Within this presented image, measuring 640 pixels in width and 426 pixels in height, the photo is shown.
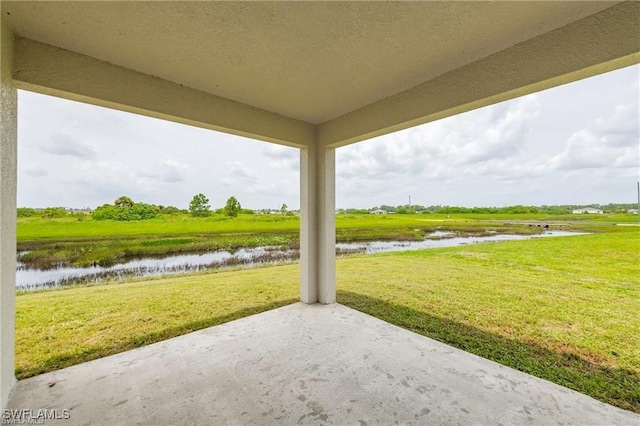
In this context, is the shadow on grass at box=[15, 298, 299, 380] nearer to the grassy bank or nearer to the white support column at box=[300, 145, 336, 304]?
the white support column at box=[300, 145, 336, 304]

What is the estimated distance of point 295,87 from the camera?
2338 mm

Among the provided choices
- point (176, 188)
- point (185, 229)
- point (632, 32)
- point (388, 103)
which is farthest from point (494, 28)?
point (185, 229)

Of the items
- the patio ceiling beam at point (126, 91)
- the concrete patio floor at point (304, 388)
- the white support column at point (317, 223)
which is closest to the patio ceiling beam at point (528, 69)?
the white support column at point (317, 223)

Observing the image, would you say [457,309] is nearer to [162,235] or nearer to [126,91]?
[126,91]

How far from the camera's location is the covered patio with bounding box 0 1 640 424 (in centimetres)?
140

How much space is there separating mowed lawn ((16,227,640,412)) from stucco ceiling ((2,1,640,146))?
2632 mm

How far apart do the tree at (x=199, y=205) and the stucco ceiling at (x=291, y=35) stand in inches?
199

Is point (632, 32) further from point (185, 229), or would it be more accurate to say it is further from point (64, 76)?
point (185, 229)

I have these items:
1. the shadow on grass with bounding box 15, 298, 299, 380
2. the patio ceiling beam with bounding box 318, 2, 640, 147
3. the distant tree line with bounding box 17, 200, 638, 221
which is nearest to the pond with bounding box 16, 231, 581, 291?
the shadow on grass with bounding box 15, 298, 299, 380

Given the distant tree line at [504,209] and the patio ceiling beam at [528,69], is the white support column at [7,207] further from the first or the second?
the distant tree line at [504,209]

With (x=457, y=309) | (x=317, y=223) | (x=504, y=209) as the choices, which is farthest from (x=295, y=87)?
(x=504, y=209)

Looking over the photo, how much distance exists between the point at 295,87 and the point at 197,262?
19.3 feet

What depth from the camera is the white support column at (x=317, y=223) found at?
344 centimetres

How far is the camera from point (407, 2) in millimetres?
1312
